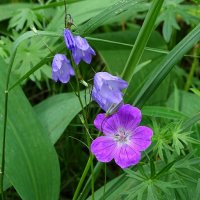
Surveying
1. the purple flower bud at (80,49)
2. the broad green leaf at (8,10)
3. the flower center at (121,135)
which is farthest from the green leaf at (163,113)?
the broad green leaf at (8,10)

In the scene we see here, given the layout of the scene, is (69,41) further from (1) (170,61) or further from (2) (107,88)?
(1) (170,61)

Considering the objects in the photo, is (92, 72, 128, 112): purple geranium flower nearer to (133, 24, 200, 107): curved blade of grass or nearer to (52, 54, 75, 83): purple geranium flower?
(52, 54, 75, 83): purple geranium flower

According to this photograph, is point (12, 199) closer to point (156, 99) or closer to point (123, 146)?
point (156, 99)

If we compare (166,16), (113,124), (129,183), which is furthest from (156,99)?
(113,124)

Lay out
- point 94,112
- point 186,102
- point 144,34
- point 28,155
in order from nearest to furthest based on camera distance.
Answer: point 144,34, point 28,155, point 186,102, point 94,112

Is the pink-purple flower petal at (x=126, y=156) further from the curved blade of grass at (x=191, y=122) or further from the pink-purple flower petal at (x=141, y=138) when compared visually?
the curved blade of grass at (x=191, y=122)

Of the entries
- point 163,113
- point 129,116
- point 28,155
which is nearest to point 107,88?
point 129,116
